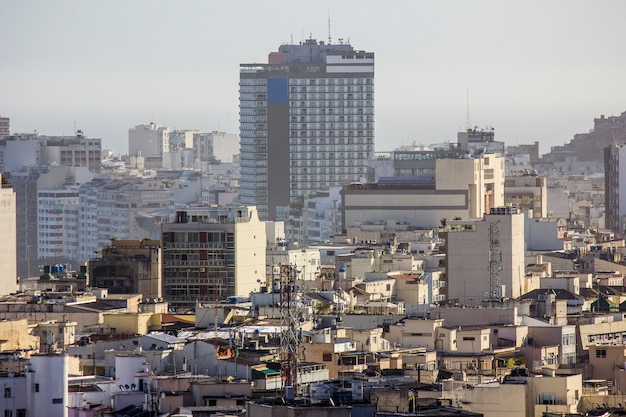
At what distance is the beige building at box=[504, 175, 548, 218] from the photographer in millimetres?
117125

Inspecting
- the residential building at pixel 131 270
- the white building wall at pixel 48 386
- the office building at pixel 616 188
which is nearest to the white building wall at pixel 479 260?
the residential building at pixel 131 270

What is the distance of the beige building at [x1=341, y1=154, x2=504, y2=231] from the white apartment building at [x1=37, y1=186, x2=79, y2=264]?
6061cm

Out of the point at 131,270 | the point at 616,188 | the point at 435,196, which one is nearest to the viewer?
the point at 131,270

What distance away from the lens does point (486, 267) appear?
74062 mm

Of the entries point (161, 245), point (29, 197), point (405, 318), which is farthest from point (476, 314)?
point (29, 197)

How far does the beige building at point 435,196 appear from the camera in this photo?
366 feet

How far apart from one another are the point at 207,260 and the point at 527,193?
1726 inches

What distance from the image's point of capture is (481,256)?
7494 centimetres

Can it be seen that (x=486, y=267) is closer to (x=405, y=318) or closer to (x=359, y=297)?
(x=359, y=297)

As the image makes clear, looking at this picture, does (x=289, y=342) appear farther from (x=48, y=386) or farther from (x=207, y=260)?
(x=207, y=260)

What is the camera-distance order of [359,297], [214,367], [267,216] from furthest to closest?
[267,216] < [359,297] < [214,367]

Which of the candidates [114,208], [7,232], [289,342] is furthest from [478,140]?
[289,342]

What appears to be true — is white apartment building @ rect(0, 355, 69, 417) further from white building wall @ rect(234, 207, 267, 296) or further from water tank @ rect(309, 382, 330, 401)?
white building wall @ rect(234, 207, 267, 296)

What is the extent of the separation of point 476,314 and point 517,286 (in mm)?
13926
